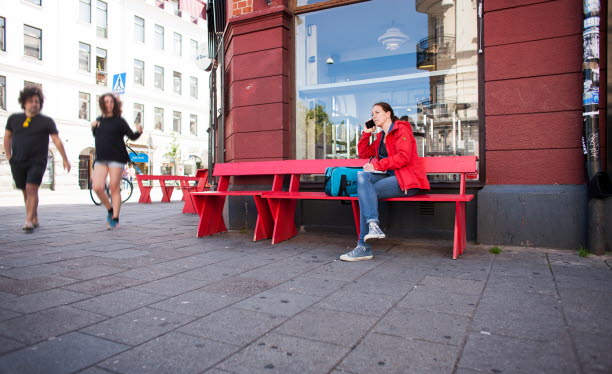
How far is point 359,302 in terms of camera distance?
3.00m

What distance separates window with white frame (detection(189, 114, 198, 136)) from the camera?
39.2 meters

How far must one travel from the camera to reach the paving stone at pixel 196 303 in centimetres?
281

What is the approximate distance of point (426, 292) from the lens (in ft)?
10.6

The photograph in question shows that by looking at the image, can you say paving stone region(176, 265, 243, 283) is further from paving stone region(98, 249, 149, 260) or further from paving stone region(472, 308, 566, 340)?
paving stone region(472, 308, 566, 340)

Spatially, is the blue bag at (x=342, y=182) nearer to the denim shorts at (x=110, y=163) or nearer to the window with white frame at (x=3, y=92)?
the denim shorts at (x=110, y=163)

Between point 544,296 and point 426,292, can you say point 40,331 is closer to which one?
point 426,292

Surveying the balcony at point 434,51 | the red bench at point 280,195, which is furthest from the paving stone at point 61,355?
the balcony at point 434,51

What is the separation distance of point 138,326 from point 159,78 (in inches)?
1432

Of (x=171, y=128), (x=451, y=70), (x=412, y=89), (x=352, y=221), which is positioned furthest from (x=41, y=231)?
(x=171, y=128)

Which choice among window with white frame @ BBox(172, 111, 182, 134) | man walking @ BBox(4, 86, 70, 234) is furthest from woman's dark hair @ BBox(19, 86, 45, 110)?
window with white frame @ BBox(172, 111, 182, 134)

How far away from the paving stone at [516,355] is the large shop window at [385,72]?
375 centimetres

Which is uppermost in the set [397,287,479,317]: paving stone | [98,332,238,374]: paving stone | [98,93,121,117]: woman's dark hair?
[98,93,121,117]: woman's dark hair

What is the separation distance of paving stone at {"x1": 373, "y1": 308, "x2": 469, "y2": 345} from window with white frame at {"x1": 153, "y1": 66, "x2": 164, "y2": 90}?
35993 millimetres

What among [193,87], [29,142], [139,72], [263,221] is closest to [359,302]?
[263,221]
